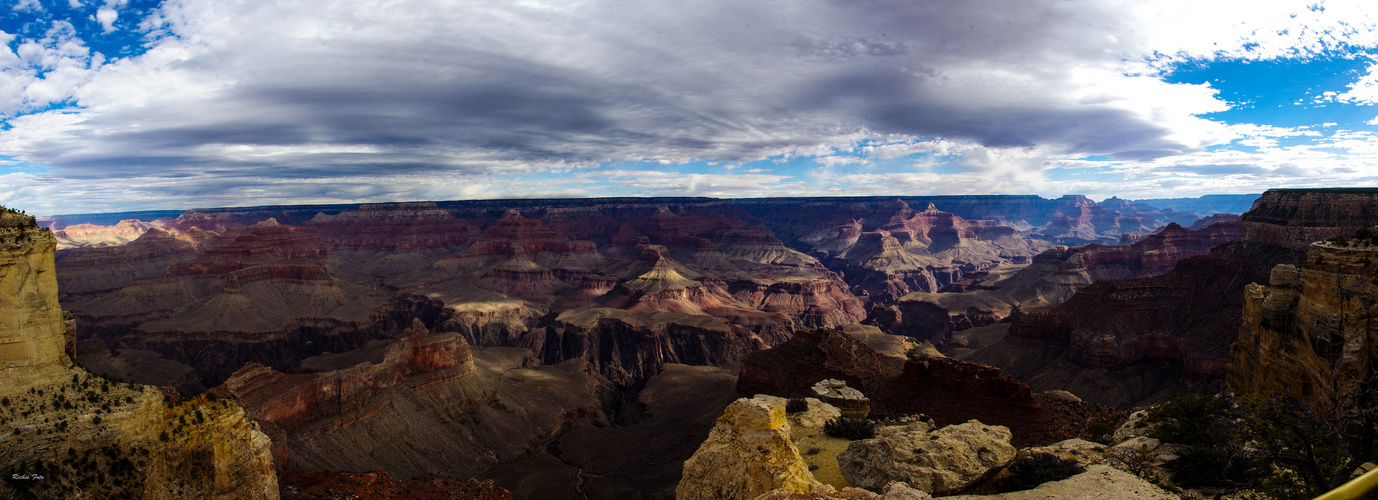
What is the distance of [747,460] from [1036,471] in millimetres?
8591

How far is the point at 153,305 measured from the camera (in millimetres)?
110000

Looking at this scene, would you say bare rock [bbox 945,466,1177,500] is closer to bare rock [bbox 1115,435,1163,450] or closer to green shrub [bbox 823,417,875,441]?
bare rock [bbox 1115,435,1163,450]

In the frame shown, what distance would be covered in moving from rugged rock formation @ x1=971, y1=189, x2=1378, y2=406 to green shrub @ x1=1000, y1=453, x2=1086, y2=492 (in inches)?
1864

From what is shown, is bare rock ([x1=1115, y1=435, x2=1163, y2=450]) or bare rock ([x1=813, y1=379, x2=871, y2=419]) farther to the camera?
bare rock ([x1=813, y1=379, x2=871, y2=419])

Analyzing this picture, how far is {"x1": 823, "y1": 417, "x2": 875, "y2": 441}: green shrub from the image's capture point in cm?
3114

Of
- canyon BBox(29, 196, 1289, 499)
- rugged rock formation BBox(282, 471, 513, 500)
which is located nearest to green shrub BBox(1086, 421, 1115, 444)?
canyon BBox(29, 196, 1289, 499)

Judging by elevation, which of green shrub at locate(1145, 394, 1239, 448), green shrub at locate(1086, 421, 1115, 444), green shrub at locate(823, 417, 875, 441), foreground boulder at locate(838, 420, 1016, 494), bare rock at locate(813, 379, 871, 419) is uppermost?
green shrub at locate(1145, 394, 1239, 448)

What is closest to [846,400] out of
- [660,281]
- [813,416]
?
[813,416]

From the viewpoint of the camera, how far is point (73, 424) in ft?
55.9

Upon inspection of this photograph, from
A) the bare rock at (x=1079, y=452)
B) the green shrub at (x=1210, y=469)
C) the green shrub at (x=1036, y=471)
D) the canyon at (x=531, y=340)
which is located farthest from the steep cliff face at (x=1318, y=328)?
→ the canyon at (x=531, y=340)

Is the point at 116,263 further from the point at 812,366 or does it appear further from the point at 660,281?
the point at 812,366

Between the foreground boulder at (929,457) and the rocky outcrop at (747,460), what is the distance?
5606 millimetres

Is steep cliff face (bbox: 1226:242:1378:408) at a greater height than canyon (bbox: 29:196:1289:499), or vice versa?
steep cliff face (bbox: 1226:242:1378:408)

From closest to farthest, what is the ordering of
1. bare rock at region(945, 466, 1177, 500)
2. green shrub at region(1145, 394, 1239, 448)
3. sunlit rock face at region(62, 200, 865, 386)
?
1. bare rock at region(945, 466, 1177, 500)
2. green shrub at region(1145, 394, 1239, 448)
3. sunlit rock face at region(62, 200, 865, 386)
